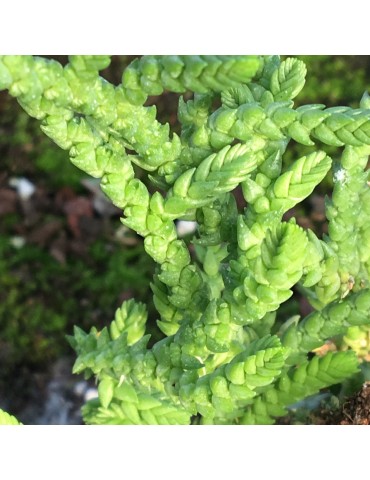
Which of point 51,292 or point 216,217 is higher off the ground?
point 216,217

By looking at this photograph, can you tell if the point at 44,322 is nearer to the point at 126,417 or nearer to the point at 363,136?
the point at 126,417

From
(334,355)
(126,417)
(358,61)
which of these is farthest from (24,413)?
(358,61)

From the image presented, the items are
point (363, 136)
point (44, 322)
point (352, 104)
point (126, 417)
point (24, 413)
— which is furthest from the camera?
point (352, 104)

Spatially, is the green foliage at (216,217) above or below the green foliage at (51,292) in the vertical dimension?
above

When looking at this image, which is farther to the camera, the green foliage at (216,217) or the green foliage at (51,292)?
the green foliage at (51,292)

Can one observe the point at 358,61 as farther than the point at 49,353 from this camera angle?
Yes

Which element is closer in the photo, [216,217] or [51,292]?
[216,217]

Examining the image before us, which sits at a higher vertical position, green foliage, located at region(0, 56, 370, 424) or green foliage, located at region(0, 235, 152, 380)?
green foliage, located at region(0, 56, 370, 424)

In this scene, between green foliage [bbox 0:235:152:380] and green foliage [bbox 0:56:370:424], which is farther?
green foliage [bbox 0:235:152:380]
